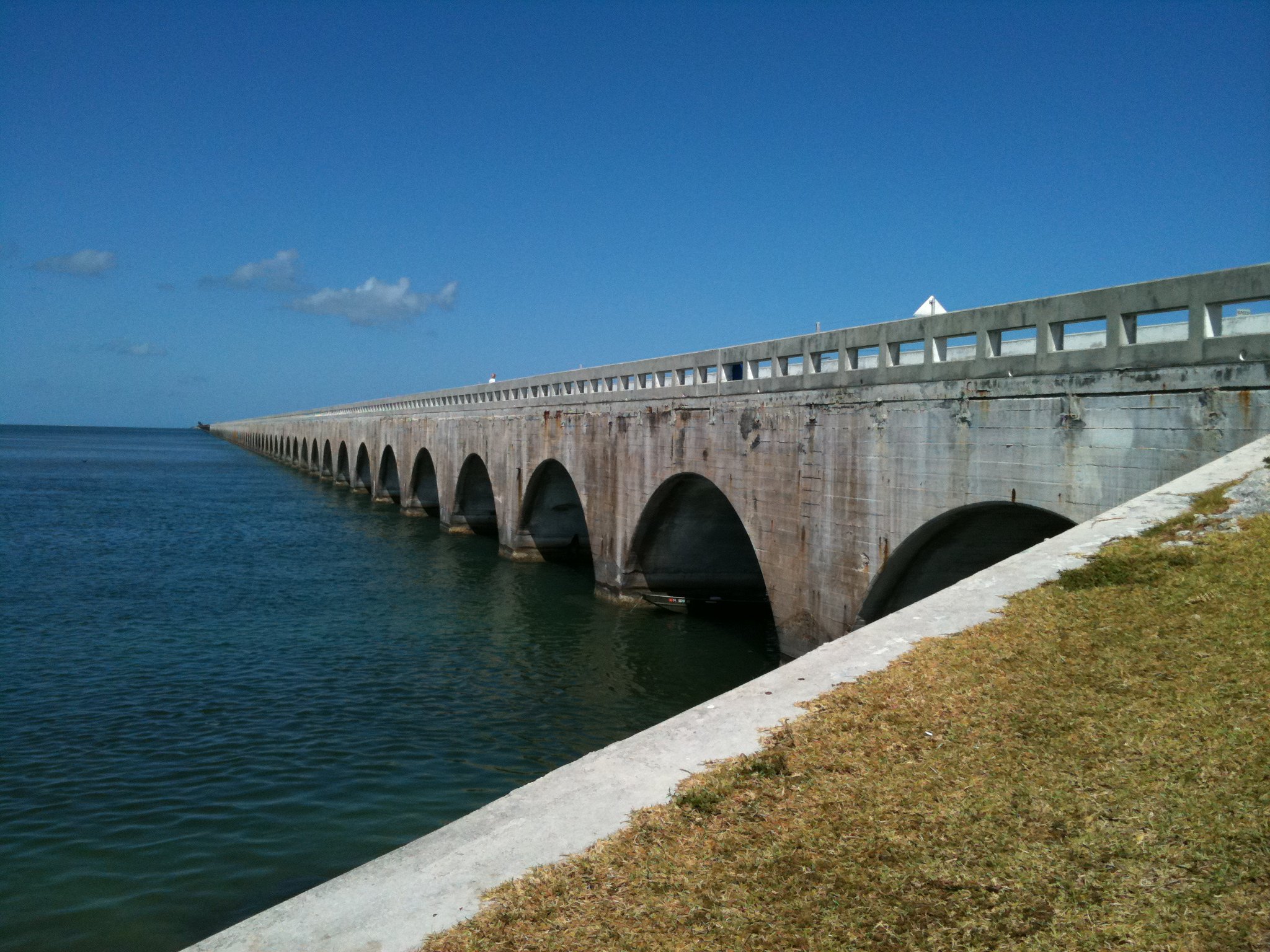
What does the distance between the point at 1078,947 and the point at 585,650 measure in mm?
16643

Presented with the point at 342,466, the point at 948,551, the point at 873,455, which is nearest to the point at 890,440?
the point at 873,455

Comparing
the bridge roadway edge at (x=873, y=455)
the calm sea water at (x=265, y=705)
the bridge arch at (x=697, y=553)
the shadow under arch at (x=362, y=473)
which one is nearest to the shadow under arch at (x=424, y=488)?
the calm sea water at (x=265, y=705)

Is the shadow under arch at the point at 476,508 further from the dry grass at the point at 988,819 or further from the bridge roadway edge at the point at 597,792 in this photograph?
the dry grass at the point at 988,819

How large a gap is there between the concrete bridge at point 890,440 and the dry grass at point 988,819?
343cm

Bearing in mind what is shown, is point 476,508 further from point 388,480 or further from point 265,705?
point 265,705

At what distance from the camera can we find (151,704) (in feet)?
52.2

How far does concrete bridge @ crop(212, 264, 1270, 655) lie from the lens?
10312 millimetres

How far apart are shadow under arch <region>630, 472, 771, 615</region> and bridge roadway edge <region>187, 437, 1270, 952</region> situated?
14.6 m

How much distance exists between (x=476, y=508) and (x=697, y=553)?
734 inches

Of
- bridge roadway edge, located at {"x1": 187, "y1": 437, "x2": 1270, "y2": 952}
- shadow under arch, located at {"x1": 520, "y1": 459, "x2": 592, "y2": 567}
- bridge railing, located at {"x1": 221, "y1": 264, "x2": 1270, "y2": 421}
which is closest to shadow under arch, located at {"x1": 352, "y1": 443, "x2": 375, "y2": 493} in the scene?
shadow under arch, located at {"x1": 520, "y1": 459, "x2": 592, "y2": 567}

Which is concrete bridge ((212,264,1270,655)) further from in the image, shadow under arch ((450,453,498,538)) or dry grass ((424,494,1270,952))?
shadow under arch ((450,453,498,538))

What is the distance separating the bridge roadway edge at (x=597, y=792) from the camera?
5.31 m

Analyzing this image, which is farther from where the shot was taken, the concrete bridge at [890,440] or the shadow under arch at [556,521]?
the shadow under arch at [556,521]

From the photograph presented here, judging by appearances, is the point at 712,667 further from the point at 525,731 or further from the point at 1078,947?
the point at 1078,947
